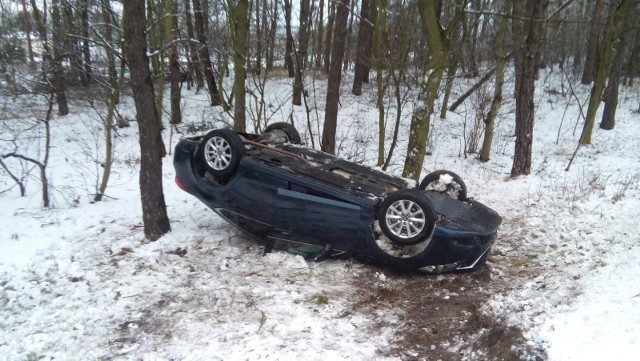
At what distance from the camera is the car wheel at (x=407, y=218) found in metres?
4.66

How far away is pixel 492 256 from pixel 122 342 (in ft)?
14.4

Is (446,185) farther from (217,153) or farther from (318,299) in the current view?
(217,153)

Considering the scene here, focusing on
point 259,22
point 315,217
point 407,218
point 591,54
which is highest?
point 591,54

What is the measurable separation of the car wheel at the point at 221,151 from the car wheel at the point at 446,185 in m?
2.56

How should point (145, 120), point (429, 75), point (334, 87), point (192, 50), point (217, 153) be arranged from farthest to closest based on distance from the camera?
point (192, 50), point (334, 87), point (429, 75), point (217, 153), point (145, 120)

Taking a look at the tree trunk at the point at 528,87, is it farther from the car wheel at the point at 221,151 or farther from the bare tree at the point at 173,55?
the bare tree at the point at 173,55

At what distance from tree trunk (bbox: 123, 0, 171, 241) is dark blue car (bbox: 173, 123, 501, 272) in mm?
342

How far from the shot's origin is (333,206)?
5.01 meters

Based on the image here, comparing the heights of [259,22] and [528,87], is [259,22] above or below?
above

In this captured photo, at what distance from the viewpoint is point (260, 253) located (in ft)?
18.2

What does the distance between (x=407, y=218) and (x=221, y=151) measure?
246cm

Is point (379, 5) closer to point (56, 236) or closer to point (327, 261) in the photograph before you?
point (327, 261)

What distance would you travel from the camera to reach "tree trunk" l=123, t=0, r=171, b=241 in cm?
518

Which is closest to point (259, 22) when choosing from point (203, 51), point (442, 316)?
point (203, 51)
